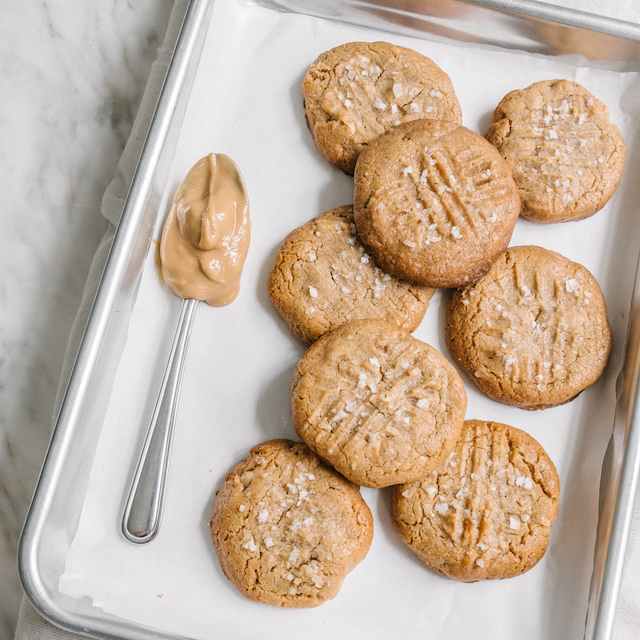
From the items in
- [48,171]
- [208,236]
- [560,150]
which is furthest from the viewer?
[48,171]

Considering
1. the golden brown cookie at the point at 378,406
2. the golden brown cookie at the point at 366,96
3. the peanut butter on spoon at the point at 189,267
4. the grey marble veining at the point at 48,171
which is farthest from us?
the grey marble veining at the point at 48,171

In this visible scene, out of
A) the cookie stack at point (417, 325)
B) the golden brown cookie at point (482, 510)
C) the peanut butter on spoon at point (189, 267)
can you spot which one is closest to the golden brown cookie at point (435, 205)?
the cookie stack at point (417, 325)

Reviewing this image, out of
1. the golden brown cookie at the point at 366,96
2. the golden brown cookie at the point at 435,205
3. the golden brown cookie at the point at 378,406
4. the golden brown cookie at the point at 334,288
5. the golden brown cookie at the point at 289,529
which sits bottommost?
the golden brown cookie at the point at 289,529

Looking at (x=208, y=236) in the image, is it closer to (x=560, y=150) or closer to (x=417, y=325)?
(x=417, y=325)

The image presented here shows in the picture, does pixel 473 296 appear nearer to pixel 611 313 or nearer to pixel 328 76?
pixel 611 313

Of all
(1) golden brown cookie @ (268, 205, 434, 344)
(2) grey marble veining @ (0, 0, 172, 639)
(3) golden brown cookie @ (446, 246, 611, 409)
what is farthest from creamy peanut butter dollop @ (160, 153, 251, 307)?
(3) golden brown cookie @ (446, 246, 611, 409)

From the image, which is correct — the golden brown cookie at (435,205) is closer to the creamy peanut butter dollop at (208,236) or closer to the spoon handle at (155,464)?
the creamy peanut butter dollop at (208,236)

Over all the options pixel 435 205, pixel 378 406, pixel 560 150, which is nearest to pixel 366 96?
pixel 435 205
